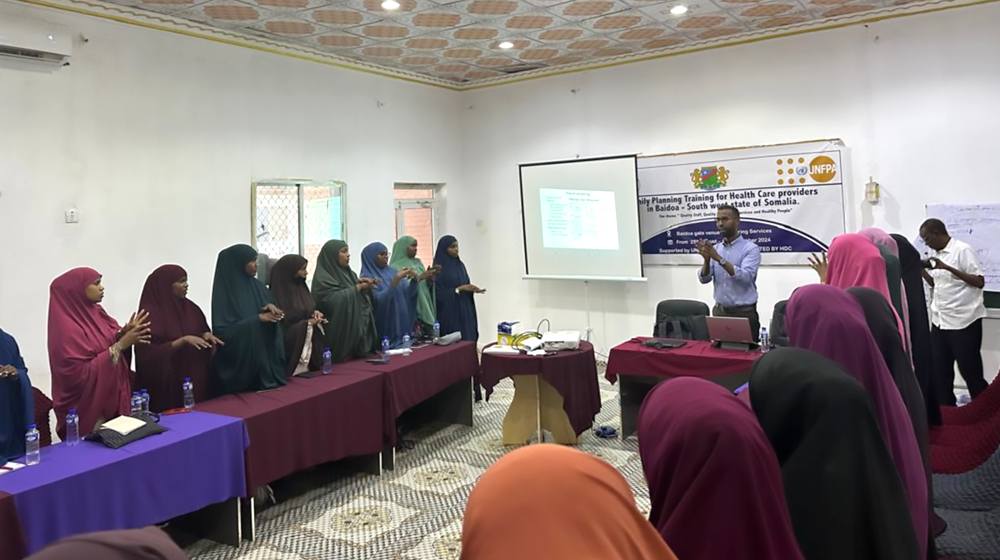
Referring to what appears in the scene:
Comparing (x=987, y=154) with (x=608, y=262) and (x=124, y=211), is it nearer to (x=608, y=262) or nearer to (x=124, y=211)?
(x=608, y=262)

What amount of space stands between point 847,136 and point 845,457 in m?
5.50

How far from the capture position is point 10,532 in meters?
2.34

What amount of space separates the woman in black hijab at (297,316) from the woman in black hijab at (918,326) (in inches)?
148

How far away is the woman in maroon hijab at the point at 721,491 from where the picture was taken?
122cm

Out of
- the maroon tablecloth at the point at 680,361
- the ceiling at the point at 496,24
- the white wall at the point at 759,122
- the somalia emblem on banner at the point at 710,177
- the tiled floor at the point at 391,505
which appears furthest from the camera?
the somalia emblem on banner at the point at 710,177

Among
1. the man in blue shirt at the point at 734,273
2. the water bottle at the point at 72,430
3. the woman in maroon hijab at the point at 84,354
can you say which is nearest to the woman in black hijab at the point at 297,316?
the woman in maroon hijab at the point at 84,354

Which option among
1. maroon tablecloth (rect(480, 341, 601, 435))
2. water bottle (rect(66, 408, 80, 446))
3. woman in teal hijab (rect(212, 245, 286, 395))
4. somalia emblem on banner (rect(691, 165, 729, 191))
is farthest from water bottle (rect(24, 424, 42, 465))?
somalia emblem on banner (rect(691, 165, 729, 191))

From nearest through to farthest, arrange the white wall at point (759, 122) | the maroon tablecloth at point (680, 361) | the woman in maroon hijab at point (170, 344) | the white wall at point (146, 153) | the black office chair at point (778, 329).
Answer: the woman in maroon hijab at point (170, 344), the maroon tablecloth at point (680, 361), the black office chair at point (778, 329), the white wall at point (146, 153), the white wall at point (759, 122)

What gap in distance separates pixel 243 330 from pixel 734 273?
364 cm

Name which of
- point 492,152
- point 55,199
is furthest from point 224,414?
point 492,152

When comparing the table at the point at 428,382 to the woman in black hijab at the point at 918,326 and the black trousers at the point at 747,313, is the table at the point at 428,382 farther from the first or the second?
the woman in black hijab at the point at 918,326

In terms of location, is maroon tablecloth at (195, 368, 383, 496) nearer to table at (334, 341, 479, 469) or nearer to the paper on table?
table at (334, 341, 479, 469)

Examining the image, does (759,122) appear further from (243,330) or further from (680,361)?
(243,330)

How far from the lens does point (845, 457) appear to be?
1.42m
